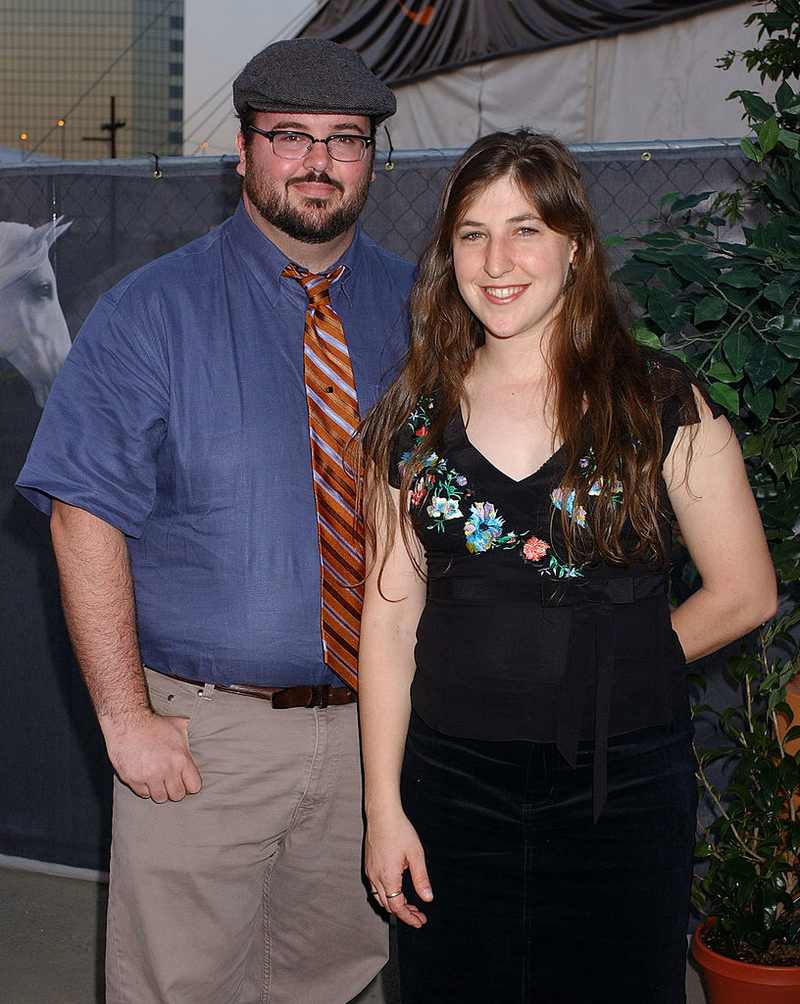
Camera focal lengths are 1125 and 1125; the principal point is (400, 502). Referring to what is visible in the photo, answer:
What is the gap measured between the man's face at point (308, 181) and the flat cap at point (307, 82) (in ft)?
0.08

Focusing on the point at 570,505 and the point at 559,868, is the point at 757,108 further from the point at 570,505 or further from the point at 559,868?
the point at 559,868

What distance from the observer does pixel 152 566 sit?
6.62 ft

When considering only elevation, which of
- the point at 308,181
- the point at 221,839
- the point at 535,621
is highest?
Result: the point at 308,181

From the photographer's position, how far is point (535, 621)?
1.63 meters

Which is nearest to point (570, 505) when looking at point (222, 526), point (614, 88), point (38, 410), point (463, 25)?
point (222, 526)

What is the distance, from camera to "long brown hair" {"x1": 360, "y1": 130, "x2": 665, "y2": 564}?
161 centimetres

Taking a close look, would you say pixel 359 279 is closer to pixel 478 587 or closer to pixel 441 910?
pixel 478 587

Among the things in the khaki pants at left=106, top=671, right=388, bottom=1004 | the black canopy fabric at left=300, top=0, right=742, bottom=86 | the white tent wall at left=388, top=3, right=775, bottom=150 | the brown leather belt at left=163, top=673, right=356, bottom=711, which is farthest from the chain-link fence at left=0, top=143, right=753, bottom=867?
the black canopy fabric at left=300, top=0, right=742, bottom=86

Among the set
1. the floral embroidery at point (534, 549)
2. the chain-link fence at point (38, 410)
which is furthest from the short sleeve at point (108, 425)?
the chain-link fence at point (38, 410)

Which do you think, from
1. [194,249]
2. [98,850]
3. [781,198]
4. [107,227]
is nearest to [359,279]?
[194,249]

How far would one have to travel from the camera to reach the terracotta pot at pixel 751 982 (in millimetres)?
2508

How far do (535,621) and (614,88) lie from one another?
5.21 metres

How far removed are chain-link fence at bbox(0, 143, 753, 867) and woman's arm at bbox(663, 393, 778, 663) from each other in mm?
1675

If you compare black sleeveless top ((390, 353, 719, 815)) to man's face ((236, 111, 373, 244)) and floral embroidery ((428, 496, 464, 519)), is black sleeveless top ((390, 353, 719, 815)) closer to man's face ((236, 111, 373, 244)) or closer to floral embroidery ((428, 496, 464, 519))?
floral embroidery ((428, 496, 464, 519))
